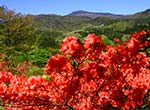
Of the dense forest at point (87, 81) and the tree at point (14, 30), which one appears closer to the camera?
the dense forest at point (87, 81)

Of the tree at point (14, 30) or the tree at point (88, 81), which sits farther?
the tree at point (14, 30)

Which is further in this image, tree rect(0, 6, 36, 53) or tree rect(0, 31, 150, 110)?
tree rect(0, 6, 36, 53)

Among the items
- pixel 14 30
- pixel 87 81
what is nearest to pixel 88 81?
pixel 87 81

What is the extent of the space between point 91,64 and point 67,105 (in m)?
0.84

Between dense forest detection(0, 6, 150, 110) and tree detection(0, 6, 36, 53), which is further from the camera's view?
tree detection(0, 6, 36, 53)

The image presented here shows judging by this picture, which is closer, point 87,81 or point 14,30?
point 87,81

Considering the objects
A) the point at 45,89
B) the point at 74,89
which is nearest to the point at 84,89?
the point at 74,89

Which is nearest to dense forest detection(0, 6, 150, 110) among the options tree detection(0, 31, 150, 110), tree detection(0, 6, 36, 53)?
tree detection(0, 31, 150, 110)

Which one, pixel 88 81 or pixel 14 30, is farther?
pixel 14 30

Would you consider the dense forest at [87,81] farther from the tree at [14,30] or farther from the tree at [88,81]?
the tree at [14,30]

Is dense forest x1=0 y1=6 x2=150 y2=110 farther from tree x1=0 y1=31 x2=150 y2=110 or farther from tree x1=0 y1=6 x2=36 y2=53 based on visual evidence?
tree x1=0 y1=6 x2=36 y2=53

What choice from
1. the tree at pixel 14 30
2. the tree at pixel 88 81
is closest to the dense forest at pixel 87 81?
the tree at pixel 88 81

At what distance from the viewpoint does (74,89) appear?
6.88 meters

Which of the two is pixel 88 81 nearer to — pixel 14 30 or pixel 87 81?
pixel 87 81
